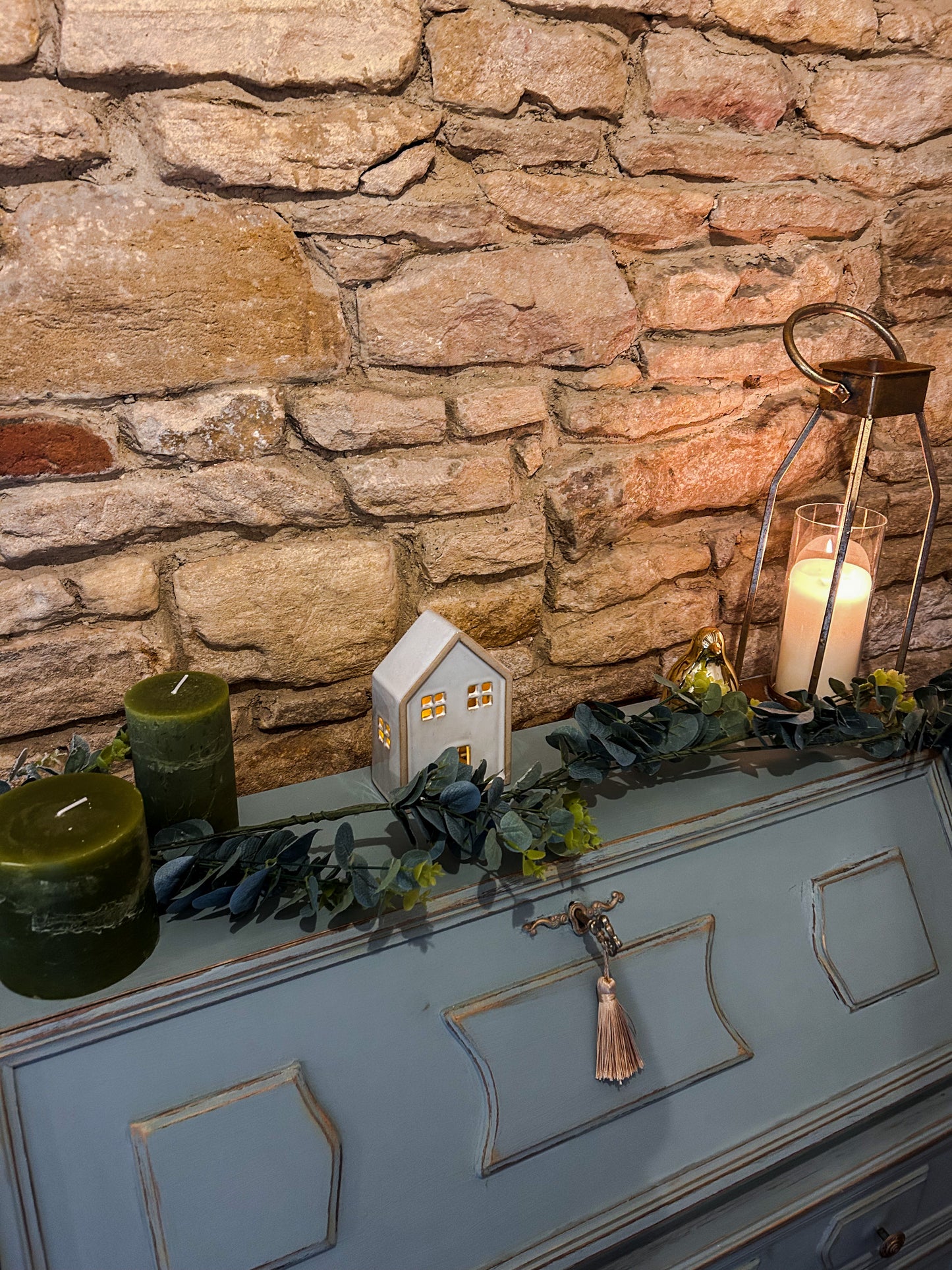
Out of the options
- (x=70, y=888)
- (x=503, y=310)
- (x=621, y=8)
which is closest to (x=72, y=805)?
(x=70, y=888)

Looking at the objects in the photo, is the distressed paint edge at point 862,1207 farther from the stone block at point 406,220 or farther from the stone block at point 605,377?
the stone block at point 406,220

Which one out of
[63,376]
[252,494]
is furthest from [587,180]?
[63,376]

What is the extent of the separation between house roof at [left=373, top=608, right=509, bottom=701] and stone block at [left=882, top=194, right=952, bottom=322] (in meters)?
0.90

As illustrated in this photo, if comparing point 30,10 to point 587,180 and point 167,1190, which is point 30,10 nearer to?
point 587,180

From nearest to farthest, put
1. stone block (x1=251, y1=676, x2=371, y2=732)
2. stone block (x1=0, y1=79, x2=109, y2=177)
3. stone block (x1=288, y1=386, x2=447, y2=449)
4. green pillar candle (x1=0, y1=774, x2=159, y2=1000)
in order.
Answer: green pillar candle (x1=0, y1=774, x2=159, y2=1000), stone block (x1=0, y1=79, x2=109, y2=177), stone block (x1=288, y1=386, x2=447, y2=449), stone block (x1=251, y1=676, x2=371, y2=732)

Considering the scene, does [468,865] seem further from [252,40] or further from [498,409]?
A: [252,40]

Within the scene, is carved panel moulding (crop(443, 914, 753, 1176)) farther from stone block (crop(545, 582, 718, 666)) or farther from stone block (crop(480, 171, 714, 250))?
stone block (crop(480, 171, 714, 250))

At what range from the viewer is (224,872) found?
95 cm

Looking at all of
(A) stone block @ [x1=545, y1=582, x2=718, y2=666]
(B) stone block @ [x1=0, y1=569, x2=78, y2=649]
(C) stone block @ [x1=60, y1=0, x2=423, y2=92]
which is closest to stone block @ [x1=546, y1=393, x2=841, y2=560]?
(A) stone block @ [x1=545, y1=582, x2=718, y2=666]

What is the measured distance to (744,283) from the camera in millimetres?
1316

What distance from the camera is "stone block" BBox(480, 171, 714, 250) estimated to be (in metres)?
1.15

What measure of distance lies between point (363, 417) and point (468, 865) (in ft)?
1.82

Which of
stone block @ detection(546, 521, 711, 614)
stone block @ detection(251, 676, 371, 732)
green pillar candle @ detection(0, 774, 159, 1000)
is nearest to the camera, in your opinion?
green pillar candle @ detection(0, 774, 159, 1000)

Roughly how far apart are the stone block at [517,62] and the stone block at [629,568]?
576mm
